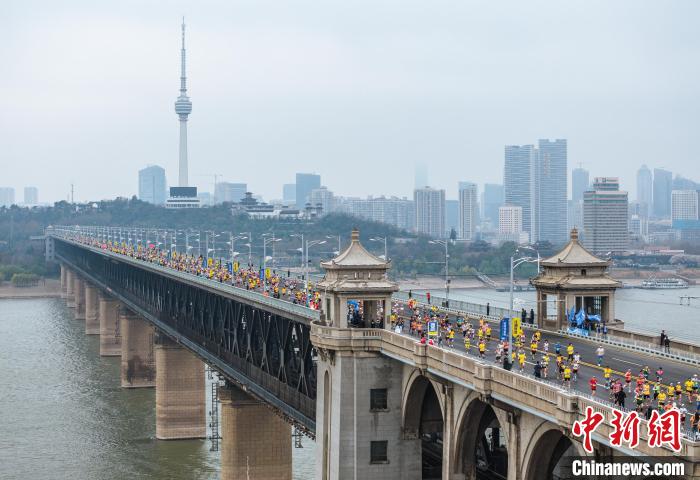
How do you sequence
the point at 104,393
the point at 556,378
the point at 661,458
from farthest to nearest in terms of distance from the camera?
the point at 104,393 < the point at 556,378 < the point at 661,458

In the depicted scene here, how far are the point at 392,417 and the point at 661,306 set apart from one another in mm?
124158

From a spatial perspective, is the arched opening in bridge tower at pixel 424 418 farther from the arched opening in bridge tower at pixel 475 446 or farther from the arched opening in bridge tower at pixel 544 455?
the arched opening in bridge tower at pixel 544 455

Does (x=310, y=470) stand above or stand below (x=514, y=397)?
below

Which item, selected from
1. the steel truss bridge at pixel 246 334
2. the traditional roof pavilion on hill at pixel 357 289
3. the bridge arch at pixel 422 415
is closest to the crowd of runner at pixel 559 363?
the traditional roof pavilion on hill at pixel 357 289

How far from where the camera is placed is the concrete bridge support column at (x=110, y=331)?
154 meters

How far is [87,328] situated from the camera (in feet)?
596

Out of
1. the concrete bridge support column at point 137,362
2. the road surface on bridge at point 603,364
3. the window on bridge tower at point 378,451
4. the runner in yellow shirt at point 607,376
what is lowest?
the concrete bridge support column at point 137,362

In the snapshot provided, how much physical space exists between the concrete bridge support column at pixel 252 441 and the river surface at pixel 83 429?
278 cm

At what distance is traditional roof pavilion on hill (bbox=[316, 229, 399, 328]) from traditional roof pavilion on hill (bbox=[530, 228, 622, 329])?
8.08 metres

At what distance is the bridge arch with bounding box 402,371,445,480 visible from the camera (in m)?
50.4

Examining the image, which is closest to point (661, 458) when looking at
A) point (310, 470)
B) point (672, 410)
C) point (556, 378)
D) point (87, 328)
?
point (672, 410)

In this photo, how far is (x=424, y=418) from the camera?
5191cm

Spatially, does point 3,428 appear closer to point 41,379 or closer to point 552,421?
point 41,379

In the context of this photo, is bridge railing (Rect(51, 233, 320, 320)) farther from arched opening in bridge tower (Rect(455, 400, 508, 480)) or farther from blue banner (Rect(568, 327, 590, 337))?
arched opening in bridge tower (Rect(455, 400, 508, 480))
